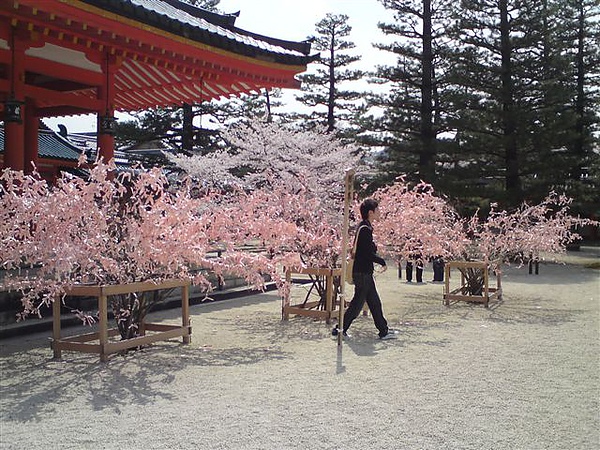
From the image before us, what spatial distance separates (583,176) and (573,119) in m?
5.99

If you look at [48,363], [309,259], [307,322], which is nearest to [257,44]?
[309,259]

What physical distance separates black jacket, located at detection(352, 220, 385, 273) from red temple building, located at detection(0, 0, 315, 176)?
144 inches

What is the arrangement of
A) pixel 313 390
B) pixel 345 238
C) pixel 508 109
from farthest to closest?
1. pixel 508 109
2. pixel 345 238
3. pixel 313 390

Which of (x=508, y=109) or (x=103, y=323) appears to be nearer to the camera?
(x=103, y=323)

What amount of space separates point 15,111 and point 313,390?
5.68 metres

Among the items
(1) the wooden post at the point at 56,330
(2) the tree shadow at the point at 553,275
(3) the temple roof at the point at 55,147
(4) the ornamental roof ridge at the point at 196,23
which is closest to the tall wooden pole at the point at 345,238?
(1) the wooden post at the point at 56,330

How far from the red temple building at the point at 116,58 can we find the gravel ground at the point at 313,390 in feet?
11.5

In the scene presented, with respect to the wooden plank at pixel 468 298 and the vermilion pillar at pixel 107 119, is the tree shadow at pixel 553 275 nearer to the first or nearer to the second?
the wooden plank at pixel 468 298

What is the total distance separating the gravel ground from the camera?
392 cm

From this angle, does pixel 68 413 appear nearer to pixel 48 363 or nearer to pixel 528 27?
pixel 48 363

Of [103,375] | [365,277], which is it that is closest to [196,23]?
[365,277]

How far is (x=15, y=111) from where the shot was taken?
8047 millimetres

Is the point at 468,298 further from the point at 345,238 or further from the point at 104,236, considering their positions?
the point at 104,236

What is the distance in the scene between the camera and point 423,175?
2547 cm
